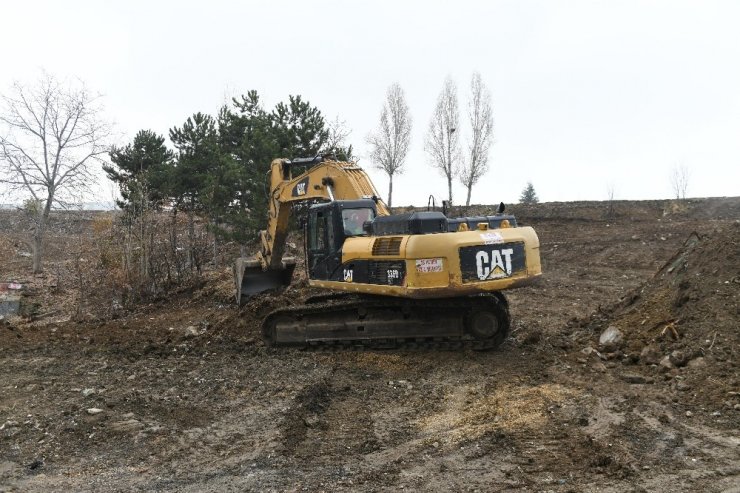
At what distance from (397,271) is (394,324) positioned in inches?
42.0

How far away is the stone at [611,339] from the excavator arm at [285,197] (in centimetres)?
384

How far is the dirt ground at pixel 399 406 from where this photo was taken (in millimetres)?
4777

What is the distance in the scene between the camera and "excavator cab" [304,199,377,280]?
9.49 m

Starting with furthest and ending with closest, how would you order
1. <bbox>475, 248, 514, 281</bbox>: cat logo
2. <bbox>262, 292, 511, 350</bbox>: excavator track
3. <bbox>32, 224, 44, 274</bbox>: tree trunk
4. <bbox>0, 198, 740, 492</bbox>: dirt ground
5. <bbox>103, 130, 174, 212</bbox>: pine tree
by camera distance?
1. <bbox>103, 130, 174, 212</bbox>: pine tree
2. <bbox>32, 224, 44, 274</bbox>: tree trunk
3. <bbox>262, 292, 511, 350</bbox>: excavator track
4. <bbox>475, 248, 514, 281</bbox>: cat logo
5. <bbox>0, 198, 740, 492</bbox>: dirt ground

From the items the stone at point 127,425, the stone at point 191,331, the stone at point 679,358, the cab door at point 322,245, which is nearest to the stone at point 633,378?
the stone at point 679,358

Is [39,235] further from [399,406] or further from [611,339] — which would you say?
[611,339]

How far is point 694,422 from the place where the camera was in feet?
18.3

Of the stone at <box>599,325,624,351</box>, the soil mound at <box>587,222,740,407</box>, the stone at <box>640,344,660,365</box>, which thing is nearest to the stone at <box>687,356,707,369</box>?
the soil mound at <box>587,222,740,407</box>

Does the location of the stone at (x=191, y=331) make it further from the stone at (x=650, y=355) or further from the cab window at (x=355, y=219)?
the stone at (x=650, y=355)

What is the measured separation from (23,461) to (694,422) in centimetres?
605

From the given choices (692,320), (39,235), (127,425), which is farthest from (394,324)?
(39,235)

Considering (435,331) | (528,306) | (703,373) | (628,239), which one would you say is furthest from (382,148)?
(703,373)

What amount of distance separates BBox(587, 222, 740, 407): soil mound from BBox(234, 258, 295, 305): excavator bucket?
595 cm

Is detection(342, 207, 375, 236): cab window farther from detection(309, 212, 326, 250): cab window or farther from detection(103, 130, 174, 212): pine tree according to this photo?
detection(103, 130, 174, 212): pine tree
